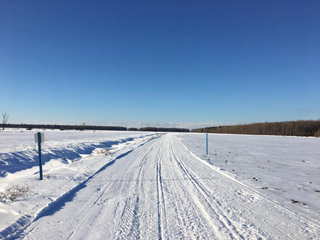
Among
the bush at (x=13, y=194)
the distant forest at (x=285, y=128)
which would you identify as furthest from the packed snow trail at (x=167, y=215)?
the distant forest at (x=285, y=128)

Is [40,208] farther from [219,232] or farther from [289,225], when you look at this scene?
[289,225]

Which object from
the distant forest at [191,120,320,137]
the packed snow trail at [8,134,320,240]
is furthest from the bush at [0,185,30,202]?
the distant forest at [191,120,320,137]

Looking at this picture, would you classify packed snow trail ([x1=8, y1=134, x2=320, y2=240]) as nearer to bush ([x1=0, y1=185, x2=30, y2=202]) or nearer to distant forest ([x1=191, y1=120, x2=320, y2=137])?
bush ([x1=0, y1=185, x2=30, y2=202])

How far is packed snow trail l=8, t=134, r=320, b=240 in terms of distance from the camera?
134 inches

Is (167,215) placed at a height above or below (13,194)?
below

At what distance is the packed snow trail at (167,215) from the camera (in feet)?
11.2

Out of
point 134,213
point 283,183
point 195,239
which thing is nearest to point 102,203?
point 134,213

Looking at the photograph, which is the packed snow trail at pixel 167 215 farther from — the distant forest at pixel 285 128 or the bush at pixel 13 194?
the distant forest at pixel 285 128

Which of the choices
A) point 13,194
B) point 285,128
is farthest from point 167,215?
point 285,128

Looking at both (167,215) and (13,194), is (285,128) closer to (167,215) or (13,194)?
(167,215)

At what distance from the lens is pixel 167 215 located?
4.16 m

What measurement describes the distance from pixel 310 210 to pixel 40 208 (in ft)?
19.1

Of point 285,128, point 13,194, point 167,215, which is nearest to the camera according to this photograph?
point 167,215

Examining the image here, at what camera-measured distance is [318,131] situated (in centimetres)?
3900
